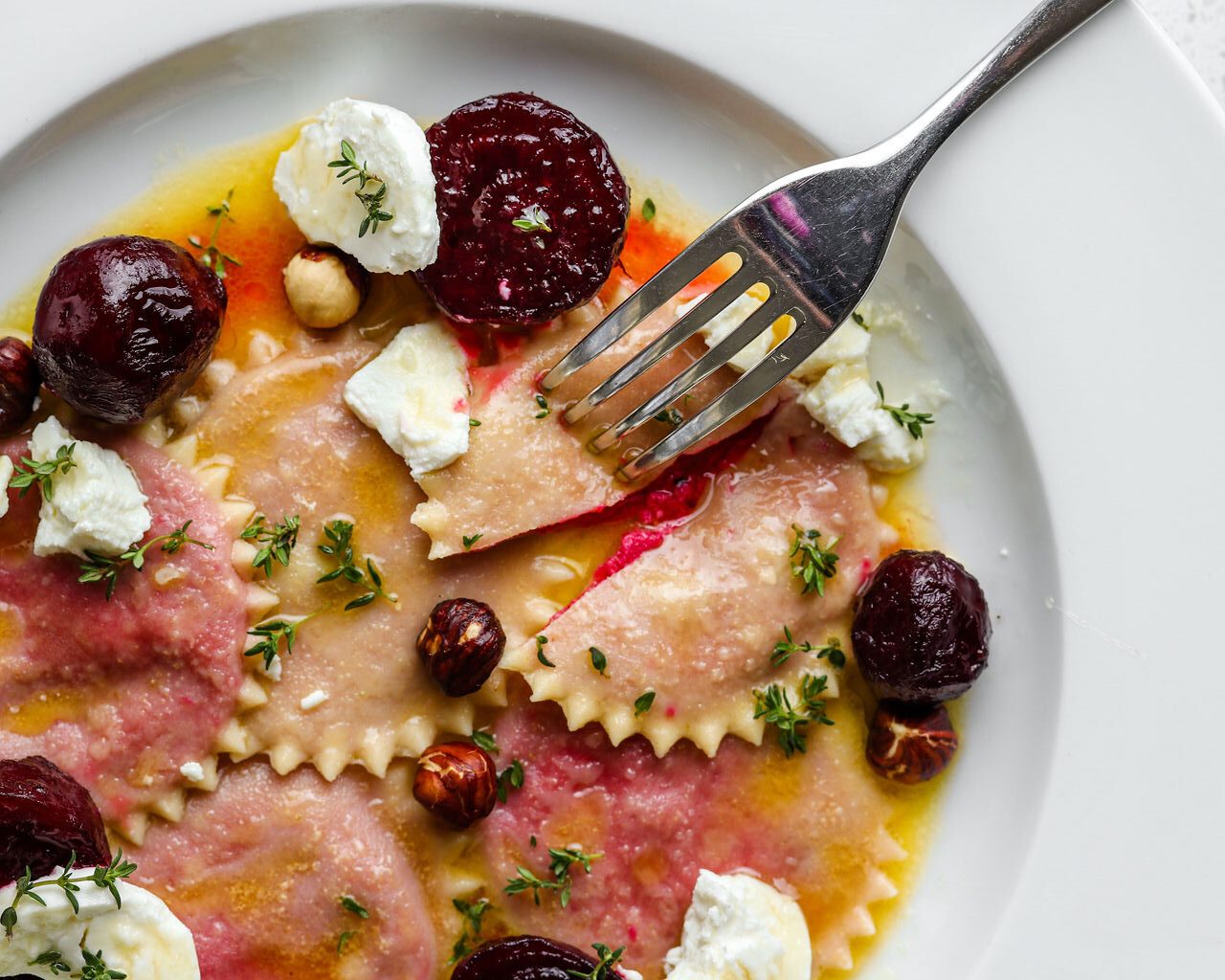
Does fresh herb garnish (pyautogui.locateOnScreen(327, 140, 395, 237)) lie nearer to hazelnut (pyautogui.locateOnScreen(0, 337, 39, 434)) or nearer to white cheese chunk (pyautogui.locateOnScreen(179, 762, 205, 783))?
hazelnut (pyautogui.locateOnScreen(0, 337, 39, 434))

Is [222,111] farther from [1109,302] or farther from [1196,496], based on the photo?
[1196,496]

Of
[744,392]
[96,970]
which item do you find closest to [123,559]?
[96,970]

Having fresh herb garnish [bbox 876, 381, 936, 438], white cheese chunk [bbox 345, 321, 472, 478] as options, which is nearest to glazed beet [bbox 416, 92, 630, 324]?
white cheese chunk [bbox 345, 321, 472, 478]

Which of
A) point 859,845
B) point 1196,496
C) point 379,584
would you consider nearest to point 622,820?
point 859,845

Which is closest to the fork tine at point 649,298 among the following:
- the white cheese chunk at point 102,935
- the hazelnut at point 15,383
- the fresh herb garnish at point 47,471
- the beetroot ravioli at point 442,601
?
the beetroot ravioli at point 442,601

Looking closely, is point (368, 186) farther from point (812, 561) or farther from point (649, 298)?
point (812, 561)

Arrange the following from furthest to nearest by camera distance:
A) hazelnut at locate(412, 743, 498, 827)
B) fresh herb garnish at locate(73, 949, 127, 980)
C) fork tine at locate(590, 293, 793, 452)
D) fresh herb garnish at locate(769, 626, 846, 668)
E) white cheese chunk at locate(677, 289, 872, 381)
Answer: fresh herb garnish at locate(769, 626, 846, 668), white cheese chunk at locate(677, 289, 872, 381), hazelnut at locate(412, 743, 498, 827), fork tine at locate(590, 293, 793, 452), fresh herb garnish at locate(73, 949, 127, 980)

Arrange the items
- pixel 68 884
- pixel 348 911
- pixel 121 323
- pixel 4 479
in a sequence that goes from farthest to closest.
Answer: pixel 348 911 → pixel 4 479 → pixel 121 323 → pixel 68 884
